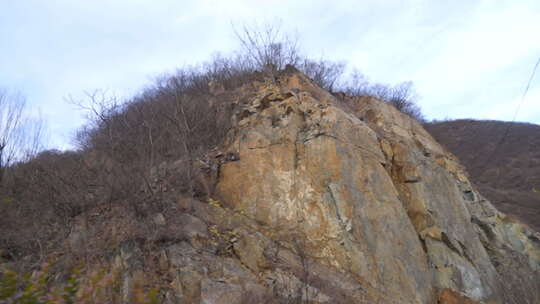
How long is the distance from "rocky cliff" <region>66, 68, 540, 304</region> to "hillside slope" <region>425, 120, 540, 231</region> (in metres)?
9.65

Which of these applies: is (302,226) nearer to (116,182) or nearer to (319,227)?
(319,227)

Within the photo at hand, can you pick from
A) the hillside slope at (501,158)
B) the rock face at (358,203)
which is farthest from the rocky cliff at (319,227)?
the hillside slope at (501,158)

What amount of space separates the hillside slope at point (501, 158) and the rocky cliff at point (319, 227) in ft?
31.7

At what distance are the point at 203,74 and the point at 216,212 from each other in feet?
28.4

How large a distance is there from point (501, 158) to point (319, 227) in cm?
2576

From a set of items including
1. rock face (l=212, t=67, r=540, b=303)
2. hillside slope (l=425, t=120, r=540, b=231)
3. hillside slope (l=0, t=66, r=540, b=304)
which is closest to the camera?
hillside slope (l=0, t=66, r=540, b=304)

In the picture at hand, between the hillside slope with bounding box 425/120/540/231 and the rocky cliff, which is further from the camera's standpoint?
the hillside slope with bounding box 425/120/540/231

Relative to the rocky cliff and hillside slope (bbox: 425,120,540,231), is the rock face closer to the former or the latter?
the rocky cliff

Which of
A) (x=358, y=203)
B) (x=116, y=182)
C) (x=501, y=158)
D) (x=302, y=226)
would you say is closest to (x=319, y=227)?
(x=302, y=226)

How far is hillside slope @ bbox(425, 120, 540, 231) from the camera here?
61.9 ft

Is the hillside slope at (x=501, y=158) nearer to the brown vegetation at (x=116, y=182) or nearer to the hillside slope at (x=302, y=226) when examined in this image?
the hillside slope at (x=302, y=226)

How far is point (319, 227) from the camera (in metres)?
7.03

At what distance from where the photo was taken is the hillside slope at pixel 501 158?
1888 centimetres

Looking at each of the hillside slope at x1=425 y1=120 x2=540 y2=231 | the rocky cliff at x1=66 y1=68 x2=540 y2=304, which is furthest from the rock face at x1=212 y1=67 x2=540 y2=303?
the hillside slope at x1=425 y1=120 x2=540 y2=231
